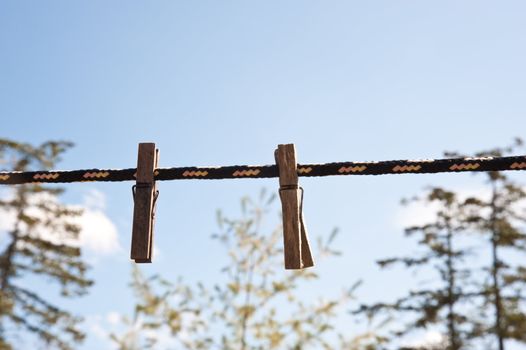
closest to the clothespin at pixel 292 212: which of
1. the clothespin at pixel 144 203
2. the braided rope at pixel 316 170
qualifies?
the braided rope at pixel 316 170

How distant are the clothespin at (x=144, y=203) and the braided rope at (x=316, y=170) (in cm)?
7

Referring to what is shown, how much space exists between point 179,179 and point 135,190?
1.02 ft

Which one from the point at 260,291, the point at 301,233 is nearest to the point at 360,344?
the point at 260,291

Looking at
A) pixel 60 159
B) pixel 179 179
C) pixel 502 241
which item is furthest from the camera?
pixel 60 159

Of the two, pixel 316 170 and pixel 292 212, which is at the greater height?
pixel 316 170

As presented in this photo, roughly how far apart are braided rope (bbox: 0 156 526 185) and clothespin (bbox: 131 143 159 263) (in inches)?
2.6

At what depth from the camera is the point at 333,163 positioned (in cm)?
387

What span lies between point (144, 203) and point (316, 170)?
3.84 feet

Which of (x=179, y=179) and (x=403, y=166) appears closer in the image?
(x=403, y=166)

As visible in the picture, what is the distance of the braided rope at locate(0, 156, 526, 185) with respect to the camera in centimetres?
378

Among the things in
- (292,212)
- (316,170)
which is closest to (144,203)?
(292,212)

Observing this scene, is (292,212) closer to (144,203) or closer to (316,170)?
(316,170)

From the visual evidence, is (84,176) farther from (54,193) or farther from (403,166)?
(54,193)

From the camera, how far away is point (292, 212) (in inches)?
153
